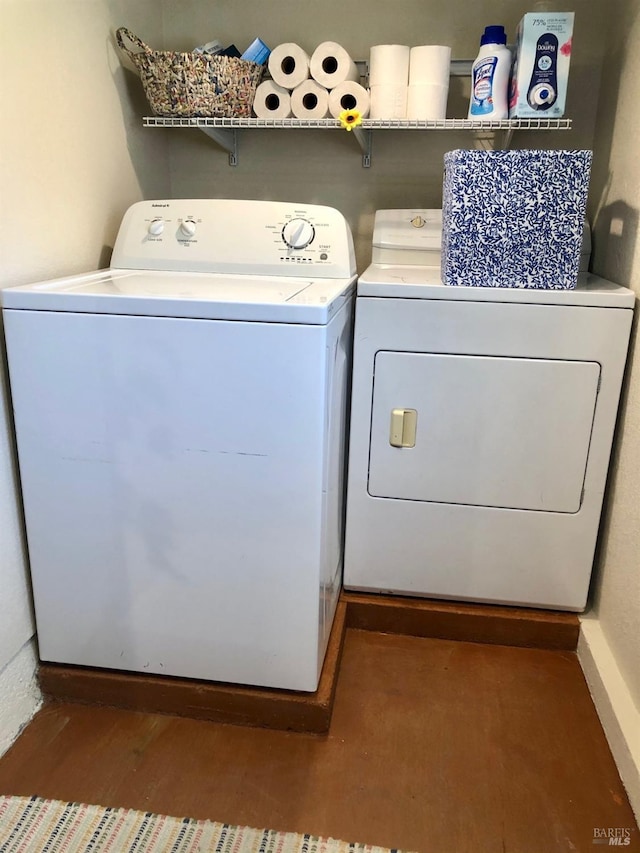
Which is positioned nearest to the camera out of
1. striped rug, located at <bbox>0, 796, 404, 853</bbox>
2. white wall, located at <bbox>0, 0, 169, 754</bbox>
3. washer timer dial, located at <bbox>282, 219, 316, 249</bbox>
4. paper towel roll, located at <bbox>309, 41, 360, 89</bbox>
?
striped rug, located at <bbox>0, 796, 404, 853</bbox>

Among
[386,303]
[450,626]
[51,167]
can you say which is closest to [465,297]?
[386,303]

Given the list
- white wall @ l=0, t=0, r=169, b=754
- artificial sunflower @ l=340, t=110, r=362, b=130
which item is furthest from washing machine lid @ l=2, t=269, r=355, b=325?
artificial sunflower @ l=340, t=110, r=362, b=130

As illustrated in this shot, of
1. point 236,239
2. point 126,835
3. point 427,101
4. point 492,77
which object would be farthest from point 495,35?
point 126,835

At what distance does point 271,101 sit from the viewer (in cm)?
179

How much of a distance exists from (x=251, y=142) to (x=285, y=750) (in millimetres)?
1757

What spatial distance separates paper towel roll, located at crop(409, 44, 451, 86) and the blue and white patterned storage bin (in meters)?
0.39

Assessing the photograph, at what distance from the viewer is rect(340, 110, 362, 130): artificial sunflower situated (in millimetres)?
1660

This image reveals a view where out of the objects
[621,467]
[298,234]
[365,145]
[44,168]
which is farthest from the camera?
[365,145]

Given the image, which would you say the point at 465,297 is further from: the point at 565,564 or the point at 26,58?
the point at 26,58

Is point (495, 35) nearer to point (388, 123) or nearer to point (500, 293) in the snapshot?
point (388, 123)

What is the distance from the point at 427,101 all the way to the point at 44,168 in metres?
0.99

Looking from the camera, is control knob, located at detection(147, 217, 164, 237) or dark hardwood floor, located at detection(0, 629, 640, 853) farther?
control knob, located at detection(147, 217, 164, 237)

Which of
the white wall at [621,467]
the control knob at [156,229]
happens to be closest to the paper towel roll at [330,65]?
the control knob at [156,229]

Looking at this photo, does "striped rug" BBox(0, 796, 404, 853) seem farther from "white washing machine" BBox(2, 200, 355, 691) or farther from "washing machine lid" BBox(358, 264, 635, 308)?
"washing machine lid" BBox(358, 264, 635, 308)
